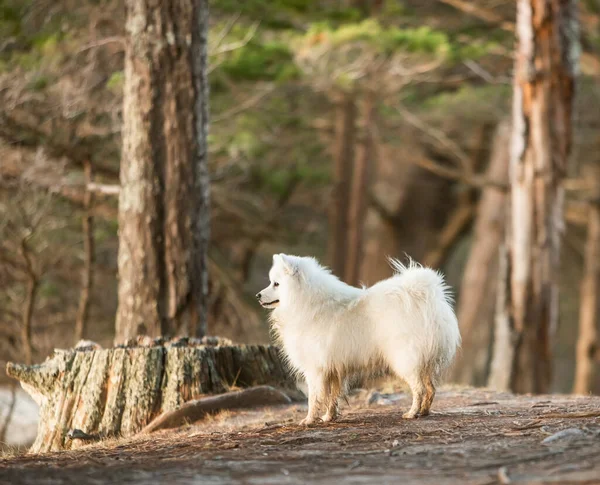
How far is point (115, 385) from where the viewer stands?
748cm

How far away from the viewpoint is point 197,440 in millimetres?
6145

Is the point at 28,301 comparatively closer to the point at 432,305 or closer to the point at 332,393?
the point at 332,393

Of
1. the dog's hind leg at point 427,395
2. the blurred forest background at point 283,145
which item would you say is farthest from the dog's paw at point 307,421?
the blurred forest background at point 283,145

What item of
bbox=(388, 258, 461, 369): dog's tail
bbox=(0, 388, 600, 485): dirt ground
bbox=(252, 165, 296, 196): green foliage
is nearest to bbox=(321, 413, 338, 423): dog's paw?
bbox=(0, 388, 600, 485): dirt ground

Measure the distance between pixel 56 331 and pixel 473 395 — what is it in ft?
32.0

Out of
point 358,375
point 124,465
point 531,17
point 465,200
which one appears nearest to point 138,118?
point 358,375

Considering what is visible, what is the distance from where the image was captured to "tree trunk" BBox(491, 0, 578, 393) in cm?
1354

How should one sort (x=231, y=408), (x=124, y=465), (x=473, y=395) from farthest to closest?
1. (x=473, y=395)
2. (x=231, y=408)
3. (x=124, y=465)

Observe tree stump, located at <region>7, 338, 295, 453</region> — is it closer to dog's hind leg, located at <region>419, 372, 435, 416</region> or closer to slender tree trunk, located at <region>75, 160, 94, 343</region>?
dog's hind leg, located at <region>419, 372, 435, 416</region>

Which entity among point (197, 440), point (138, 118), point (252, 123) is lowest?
point (197, 440)

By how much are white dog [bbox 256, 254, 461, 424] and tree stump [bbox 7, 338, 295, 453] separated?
97cm

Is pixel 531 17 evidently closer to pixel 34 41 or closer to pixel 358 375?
pixel 34 41

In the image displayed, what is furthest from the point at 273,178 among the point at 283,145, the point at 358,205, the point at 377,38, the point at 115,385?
the point at 115,385

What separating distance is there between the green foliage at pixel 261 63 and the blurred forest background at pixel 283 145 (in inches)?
1.9
